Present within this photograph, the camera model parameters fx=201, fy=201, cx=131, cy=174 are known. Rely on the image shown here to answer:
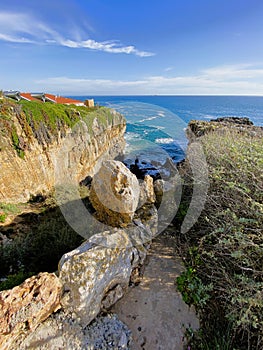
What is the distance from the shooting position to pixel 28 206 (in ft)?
26.6

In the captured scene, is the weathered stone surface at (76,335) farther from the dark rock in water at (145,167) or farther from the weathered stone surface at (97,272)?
the dark rock in water at (145,167)

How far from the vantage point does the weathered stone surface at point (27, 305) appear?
215 cm

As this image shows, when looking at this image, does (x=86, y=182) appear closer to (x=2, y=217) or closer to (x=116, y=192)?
(x=2, y=217)

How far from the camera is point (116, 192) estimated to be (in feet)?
12.9

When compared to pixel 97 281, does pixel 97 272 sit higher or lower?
higher

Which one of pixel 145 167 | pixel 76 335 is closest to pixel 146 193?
pixel 76 335

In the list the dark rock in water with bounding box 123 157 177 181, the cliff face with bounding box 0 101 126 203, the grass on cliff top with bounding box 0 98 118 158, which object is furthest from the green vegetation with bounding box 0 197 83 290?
the dark rock in water with bounding box 123 157 177 181

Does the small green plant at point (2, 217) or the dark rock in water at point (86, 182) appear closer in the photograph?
the small green plant at point (2, 217)

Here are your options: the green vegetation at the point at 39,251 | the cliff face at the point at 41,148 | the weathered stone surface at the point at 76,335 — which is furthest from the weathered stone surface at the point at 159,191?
the cliff face at the point at 41,148

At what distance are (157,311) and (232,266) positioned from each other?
1.38 metres

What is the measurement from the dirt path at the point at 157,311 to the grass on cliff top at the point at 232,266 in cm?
19

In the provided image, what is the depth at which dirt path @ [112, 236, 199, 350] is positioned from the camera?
2885 mm

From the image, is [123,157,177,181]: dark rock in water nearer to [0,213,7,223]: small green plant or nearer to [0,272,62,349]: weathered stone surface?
[0,213,7,223]: small green plant

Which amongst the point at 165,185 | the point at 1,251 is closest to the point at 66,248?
the point at 1,251
